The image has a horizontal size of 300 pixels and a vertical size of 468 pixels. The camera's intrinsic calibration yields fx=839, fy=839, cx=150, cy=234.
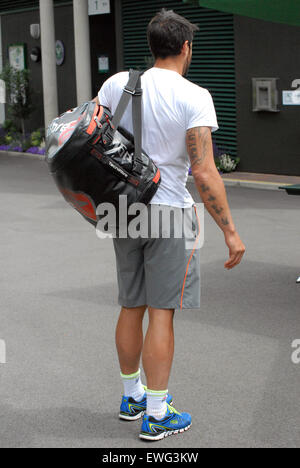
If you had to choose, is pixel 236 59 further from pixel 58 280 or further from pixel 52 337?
pixel 52 337

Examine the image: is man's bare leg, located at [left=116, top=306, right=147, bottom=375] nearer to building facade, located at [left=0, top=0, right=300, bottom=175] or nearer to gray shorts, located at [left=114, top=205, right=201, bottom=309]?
gray shorts, located at [left=114, top=205, right=201, bottom=309]

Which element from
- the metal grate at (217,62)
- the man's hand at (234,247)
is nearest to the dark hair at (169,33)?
the man's hand at (234,247)

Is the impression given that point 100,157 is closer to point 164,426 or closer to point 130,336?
point 130,336

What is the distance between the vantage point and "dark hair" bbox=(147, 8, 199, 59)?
3.97 metres

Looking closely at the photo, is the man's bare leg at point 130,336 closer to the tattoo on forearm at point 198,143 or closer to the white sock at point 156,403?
the white sock at point 156,403

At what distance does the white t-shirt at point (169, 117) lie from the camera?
3.90 meters

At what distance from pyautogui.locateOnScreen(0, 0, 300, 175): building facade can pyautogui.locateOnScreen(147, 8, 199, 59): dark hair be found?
1018 cm

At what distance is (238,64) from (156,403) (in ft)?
38.1

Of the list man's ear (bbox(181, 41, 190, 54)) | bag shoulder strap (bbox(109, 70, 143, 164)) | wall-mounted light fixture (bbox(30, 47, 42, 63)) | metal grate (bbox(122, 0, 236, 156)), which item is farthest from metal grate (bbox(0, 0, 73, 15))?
bag shoulder strap (bbox(109, 70, 143, 164))

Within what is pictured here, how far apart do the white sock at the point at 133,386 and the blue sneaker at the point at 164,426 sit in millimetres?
258

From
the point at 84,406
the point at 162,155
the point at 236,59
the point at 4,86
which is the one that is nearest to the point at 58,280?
the point at 84,406

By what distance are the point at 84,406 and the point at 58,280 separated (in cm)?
308

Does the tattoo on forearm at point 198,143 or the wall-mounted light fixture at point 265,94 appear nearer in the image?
the tattoo on forearm at point 198,143

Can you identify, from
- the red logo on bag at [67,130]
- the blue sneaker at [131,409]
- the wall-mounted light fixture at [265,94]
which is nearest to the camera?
the red logo on bag at [67,130]
